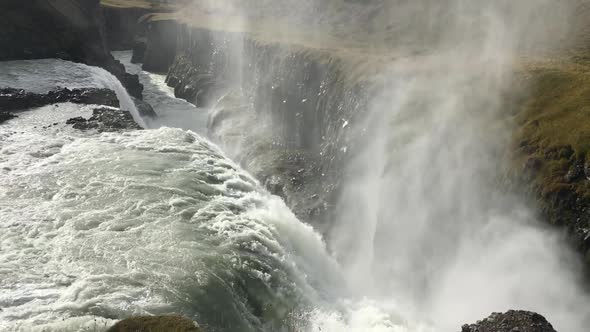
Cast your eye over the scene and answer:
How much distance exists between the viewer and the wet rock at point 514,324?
11.4 metres

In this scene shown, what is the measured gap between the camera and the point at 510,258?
55.8ft

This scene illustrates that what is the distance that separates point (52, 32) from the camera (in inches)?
1641

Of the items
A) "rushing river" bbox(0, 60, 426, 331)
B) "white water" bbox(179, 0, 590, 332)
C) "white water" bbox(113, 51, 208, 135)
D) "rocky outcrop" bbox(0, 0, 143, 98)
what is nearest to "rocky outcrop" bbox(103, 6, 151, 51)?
"white water" bbox(113, 51, 208, 135)

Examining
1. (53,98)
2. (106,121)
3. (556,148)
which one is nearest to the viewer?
(556,148)

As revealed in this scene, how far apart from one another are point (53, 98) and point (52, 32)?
13.8 meters

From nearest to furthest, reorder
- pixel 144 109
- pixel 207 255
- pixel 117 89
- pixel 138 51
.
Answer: pixel 207 255 → pixel 117 89 → pixel 144 109 → pixel 138 51

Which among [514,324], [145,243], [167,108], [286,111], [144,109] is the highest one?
[167,108]

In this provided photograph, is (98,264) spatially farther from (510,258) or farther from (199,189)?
(510,258)

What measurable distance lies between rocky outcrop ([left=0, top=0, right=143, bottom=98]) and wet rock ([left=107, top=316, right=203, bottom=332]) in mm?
34440

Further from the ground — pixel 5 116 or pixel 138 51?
pixel 138 51

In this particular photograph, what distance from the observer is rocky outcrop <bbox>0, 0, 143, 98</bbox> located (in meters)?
39.2

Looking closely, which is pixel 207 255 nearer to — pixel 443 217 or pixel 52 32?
pixel 443 217

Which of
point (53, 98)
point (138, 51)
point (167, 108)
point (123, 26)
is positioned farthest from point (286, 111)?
point (123, 26)

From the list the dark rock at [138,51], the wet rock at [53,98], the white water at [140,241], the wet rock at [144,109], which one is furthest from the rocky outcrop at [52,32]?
the dark rock at [138,51]
